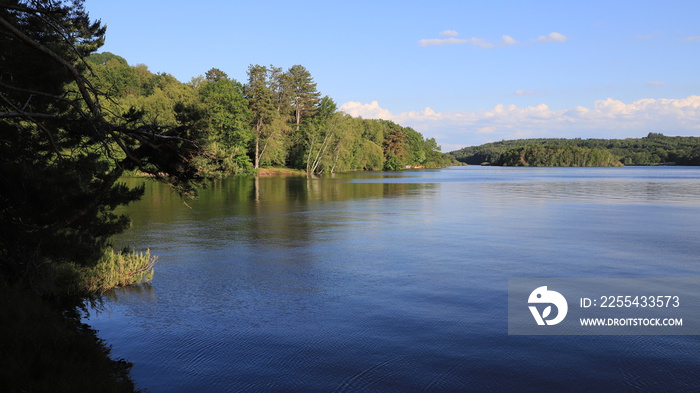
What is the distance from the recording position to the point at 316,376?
850 cm

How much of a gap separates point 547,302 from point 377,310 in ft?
13.9

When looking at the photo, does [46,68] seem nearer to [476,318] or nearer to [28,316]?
[28,316]

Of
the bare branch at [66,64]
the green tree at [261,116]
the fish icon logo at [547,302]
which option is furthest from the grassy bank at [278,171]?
the bare branch at [66,64]

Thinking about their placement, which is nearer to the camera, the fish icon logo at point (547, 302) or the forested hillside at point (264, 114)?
the fish icon logo at point (547, 302)

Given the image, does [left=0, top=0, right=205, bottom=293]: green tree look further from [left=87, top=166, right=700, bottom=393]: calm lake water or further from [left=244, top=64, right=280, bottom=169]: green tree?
[left=244, top=64, right=280, bottom=169]: green tree

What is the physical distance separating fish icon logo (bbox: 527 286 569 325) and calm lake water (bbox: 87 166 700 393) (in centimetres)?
75

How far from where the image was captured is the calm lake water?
8516mm

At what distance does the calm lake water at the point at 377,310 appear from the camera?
27.9ft

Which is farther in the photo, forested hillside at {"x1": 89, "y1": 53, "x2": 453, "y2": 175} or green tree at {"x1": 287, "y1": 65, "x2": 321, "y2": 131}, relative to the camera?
green tree at {"x1": 287, "y1": 65, "x2": 321, "y2": 131}

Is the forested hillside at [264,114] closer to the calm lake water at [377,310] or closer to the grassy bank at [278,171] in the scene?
the grassy bank at [278,171]

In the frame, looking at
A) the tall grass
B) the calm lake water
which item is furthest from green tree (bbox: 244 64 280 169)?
the tall grass

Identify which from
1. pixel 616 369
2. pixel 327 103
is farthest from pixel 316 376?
pixel 327 103

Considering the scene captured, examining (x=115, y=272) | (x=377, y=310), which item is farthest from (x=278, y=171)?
(x=377, y=310)

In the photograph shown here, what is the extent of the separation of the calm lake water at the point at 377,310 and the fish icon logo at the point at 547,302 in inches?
29.4
